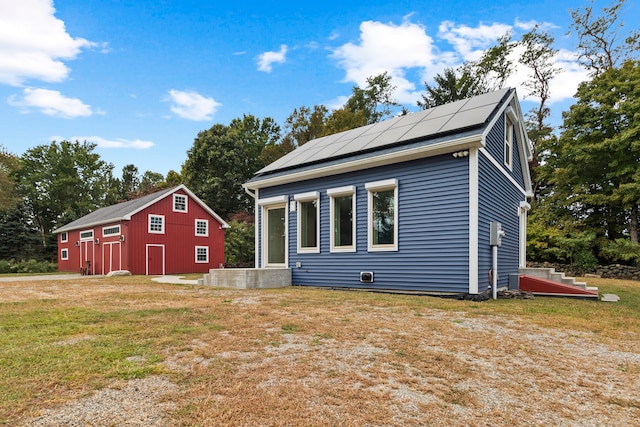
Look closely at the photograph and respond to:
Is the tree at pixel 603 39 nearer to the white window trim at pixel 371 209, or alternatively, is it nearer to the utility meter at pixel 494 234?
the utility meter at pixel 494 234

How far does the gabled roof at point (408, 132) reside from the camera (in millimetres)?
7824

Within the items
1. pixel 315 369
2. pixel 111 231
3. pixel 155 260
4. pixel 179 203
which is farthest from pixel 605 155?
pixel 111 231

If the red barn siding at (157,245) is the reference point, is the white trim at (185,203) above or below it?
above

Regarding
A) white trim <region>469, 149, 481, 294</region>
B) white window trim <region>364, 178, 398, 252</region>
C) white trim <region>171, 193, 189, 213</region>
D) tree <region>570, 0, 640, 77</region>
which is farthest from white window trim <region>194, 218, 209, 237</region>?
tree <region>570, 0, 640, 77</region>

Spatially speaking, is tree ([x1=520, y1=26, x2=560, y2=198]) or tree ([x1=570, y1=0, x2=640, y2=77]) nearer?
tree ([x1=570, y1=0, x2=640, y2=77])

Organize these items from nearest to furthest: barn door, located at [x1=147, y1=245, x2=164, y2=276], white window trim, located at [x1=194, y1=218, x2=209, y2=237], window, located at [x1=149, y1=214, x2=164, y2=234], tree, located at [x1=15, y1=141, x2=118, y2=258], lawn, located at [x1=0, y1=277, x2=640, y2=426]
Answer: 1. lawn, located at [x1=0, y1=277, x2=640, y2=426]
2. barn door, located at [x1=147, y1=245, x2=164, y2=276]
3. window, located at [x1=149, y1=214, x2=164, y2=234]
4. white window trim, located at [x1=194, y1=218, x2=209, y2=237]
5. tree, located at [x1=15, y1=141, x2=118, y2=258]

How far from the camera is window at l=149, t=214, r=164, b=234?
20.2 meters

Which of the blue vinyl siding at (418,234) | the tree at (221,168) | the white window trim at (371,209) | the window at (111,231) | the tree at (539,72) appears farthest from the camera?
the tree at (221,168)

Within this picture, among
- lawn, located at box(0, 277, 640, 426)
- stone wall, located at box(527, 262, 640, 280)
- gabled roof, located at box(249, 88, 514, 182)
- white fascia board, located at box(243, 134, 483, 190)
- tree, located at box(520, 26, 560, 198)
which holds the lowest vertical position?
stone wall, located at box(527, 262, 640, 280)

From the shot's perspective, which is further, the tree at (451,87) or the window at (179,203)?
the tree at (451,87)

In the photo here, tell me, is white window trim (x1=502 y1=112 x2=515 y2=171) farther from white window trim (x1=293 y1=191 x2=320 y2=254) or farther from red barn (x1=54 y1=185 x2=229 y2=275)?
red barn (x1=54 y1=185 x2=229 y2=275)

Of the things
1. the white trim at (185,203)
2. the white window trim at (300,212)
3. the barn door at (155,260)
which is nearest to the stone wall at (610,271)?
the white window trim at (300,212)

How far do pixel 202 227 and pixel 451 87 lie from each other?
21.1 metres

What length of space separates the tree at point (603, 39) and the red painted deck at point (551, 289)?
60.9 ft
